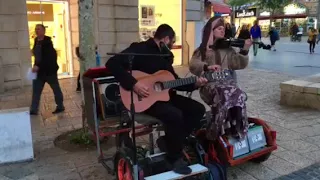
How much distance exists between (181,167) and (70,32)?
8610 mm

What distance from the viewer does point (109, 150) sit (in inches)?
183

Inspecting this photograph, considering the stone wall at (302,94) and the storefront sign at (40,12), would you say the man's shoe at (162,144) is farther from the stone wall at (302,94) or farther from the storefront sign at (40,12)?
the storefront sign at (40,12)

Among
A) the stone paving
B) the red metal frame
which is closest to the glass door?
the stone paving

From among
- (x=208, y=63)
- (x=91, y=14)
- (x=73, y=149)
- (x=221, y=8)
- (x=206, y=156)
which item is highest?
(x=221, y=8)

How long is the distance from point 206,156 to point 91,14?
8.43 feet

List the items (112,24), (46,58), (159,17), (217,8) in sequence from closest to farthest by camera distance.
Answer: (46,58) → (112,24) → (159,17) → (217,8)

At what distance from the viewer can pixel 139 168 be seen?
10.00 ft

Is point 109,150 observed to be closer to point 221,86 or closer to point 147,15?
point 221,86

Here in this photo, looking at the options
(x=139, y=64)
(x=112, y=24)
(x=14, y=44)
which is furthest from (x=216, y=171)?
(x=112, y=24)

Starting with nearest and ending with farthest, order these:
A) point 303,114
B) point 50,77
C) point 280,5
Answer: point 303,114 → point 50,77 → point 280,5

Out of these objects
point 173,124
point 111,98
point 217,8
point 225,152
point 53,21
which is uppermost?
point 217,8

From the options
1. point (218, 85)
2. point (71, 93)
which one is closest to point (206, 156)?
point (218, 85)

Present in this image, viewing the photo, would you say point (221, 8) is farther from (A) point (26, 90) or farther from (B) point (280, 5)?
(B) point (280, 5)

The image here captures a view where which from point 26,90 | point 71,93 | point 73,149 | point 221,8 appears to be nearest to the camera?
point 73,149
